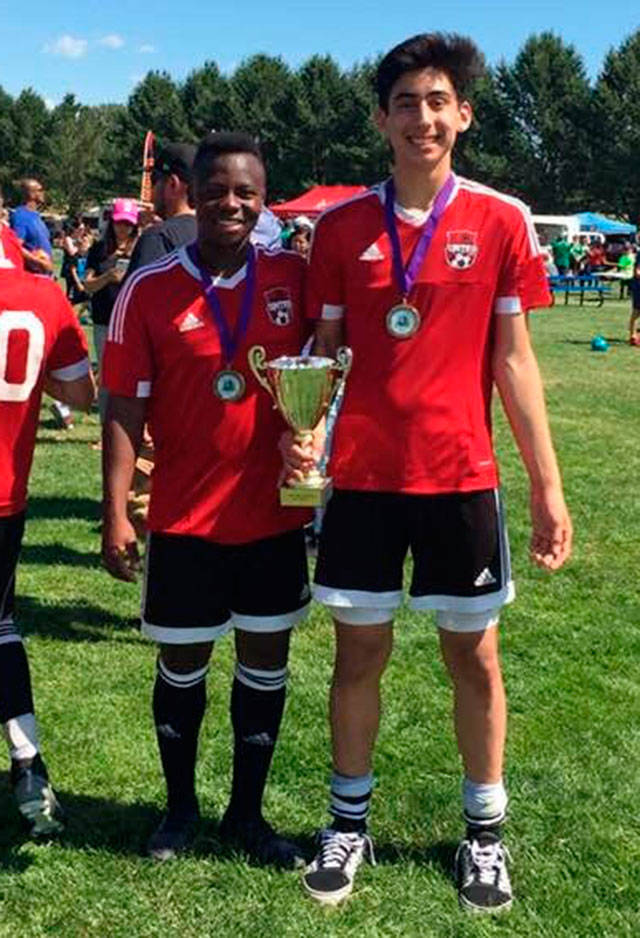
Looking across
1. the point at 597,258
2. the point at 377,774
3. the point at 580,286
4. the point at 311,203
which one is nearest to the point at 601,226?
the point at 597,258

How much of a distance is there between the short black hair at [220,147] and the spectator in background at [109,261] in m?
Result: 4.15

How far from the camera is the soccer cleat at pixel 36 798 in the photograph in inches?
129

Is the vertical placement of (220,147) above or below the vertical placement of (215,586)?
above

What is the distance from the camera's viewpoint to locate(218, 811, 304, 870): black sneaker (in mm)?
3180

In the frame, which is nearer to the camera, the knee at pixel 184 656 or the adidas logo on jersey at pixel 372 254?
the adidas logo on jersey at pixel 372 254

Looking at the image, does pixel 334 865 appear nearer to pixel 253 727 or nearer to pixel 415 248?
pixel 253 727

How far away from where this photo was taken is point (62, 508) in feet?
24.7

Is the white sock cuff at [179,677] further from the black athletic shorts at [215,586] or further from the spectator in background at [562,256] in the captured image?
the spectator in background at [562,256]

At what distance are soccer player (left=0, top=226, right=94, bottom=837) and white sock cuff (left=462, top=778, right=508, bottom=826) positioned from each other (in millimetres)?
1303

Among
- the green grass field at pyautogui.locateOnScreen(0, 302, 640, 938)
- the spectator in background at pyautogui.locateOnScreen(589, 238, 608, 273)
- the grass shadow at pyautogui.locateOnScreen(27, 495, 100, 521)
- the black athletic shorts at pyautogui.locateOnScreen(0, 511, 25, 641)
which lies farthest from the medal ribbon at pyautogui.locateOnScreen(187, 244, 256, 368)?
the spectator in background at pyautogui.locateOnScreen(589, 238, 608, 273)

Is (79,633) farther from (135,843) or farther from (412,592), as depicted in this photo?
(412,592)

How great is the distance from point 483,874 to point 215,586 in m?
1.14

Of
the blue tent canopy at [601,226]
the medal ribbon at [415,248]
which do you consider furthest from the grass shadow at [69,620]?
the blue tent canopy at [601,226]

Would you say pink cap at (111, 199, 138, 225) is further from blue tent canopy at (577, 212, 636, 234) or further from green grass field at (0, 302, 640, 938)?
blue tent canopy at (577, 212, 636, 234)
